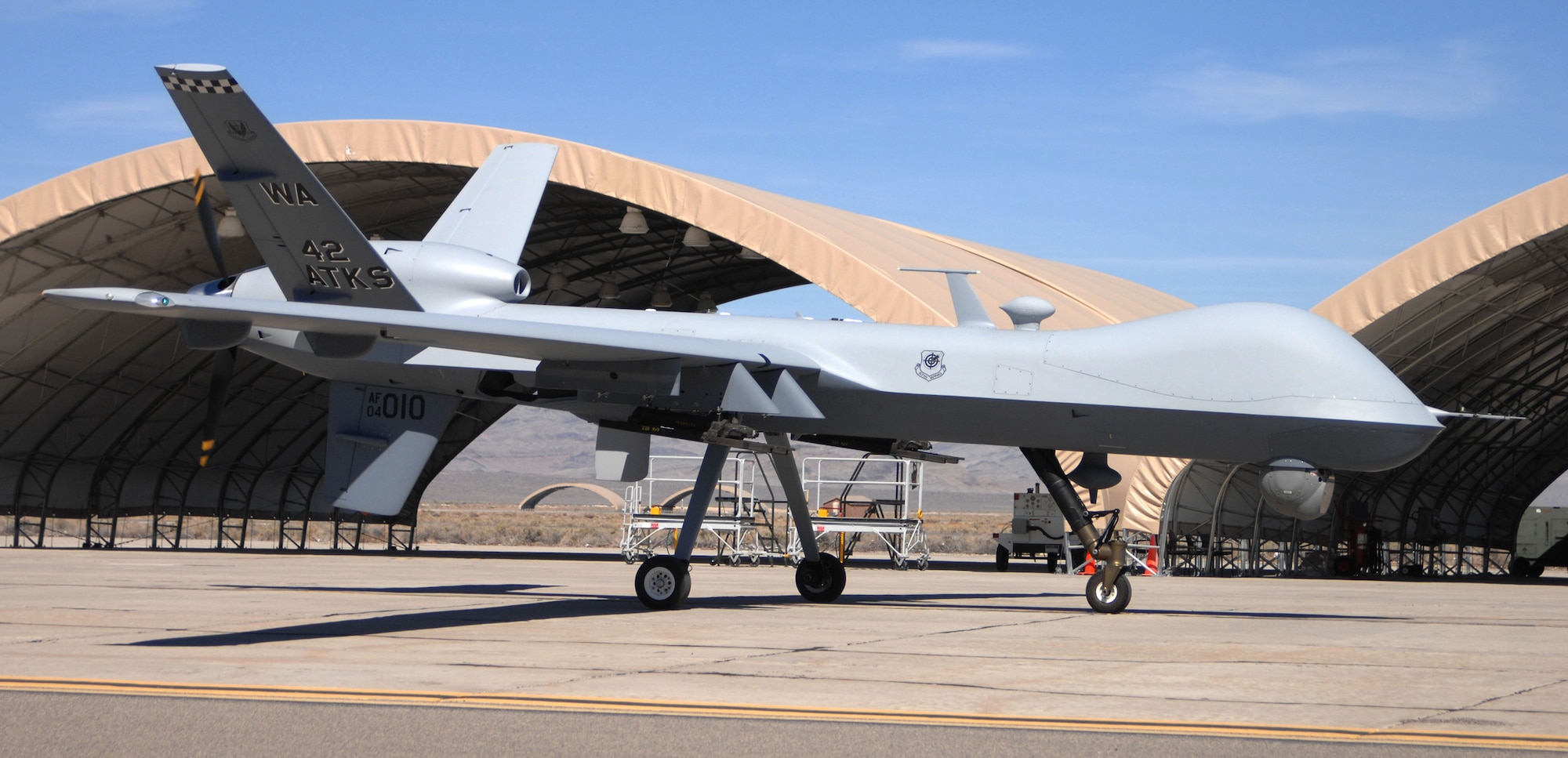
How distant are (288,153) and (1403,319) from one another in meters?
21.0

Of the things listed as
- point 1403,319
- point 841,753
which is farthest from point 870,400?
point 1403,319

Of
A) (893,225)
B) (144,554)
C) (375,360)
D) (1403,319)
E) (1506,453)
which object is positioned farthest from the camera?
(1506,453)

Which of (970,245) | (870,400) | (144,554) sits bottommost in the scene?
(144,554)

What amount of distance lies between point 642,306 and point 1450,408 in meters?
22.9

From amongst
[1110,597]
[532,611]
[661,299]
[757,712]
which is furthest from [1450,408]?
[757,712]

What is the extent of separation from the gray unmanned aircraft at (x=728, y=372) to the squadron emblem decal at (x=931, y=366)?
3cm

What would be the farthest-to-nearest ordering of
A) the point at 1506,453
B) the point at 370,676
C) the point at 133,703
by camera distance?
the point at 1506,453, the point at 370,676, the point at 133,703

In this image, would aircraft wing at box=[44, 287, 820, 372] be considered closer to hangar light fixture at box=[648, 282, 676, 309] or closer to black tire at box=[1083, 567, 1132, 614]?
black tire at box=[1083, 567, 1132, 614]

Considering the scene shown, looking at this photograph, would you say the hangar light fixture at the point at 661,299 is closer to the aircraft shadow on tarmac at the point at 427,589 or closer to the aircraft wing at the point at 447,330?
the aircraft shadow on tarmac at the point at 427,589

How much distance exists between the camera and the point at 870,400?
14438 millimetres

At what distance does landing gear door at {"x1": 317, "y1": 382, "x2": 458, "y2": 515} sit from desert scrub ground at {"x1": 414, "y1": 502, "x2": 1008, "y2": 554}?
96.3 feet

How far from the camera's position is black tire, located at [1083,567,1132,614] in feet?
49.4

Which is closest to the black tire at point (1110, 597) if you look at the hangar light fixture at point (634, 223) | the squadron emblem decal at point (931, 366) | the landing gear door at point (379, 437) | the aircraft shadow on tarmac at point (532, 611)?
the aircraft shadow on tarmac at point (532, 611)

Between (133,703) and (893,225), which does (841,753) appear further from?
(893,225)
